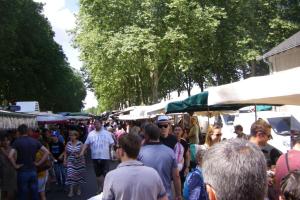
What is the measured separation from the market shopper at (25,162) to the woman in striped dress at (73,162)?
10.8ft

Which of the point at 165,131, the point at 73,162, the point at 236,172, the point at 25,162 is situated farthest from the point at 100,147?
the point at 236,172

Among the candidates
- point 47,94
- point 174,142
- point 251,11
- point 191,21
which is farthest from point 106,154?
point 47,94

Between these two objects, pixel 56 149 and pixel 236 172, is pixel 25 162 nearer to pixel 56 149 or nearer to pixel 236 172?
pixel 56 149

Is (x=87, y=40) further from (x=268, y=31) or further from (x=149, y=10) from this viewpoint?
(x=268, y=31)

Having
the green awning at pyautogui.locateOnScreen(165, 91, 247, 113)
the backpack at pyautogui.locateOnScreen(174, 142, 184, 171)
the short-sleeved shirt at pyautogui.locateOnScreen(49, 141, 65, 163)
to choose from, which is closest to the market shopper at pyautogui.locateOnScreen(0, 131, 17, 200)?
the backpack at pyautogui.locateOnScreen(174, 142, 184, 171)

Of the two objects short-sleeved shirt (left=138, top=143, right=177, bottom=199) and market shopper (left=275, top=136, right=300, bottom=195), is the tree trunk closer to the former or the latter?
short-sleeved shirt (left=138, top=143, right=177, bottom=199)

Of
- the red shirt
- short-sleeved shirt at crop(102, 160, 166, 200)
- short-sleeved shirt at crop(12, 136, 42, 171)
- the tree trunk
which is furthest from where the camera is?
the tree trunk

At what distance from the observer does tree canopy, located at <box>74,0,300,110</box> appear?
A: 3484 centimetres

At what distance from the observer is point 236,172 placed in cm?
246

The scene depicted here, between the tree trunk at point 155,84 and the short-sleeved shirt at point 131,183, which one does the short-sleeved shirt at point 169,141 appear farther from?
the tree trunk at point 155,84

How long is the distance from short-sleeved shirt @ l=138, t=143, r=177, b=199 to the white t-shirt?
6.16 meters

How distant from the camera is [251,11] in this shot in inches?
1527

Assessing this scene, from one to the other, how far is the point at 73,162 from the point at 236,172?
1094 cm

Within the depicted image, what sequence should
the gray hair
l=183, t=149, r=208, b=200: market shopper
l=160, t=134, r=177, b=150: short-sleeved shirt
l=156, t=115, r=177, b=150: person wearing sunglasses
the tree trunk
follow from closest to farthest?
the gray hair < l=183, t=149, r=208, b=200: market shopper < l=156, t=115, r=177, b=150: person wearing sunglasses < l=160, t=134, r=177, b=150: short-sleeved shirt < the tree trunk
